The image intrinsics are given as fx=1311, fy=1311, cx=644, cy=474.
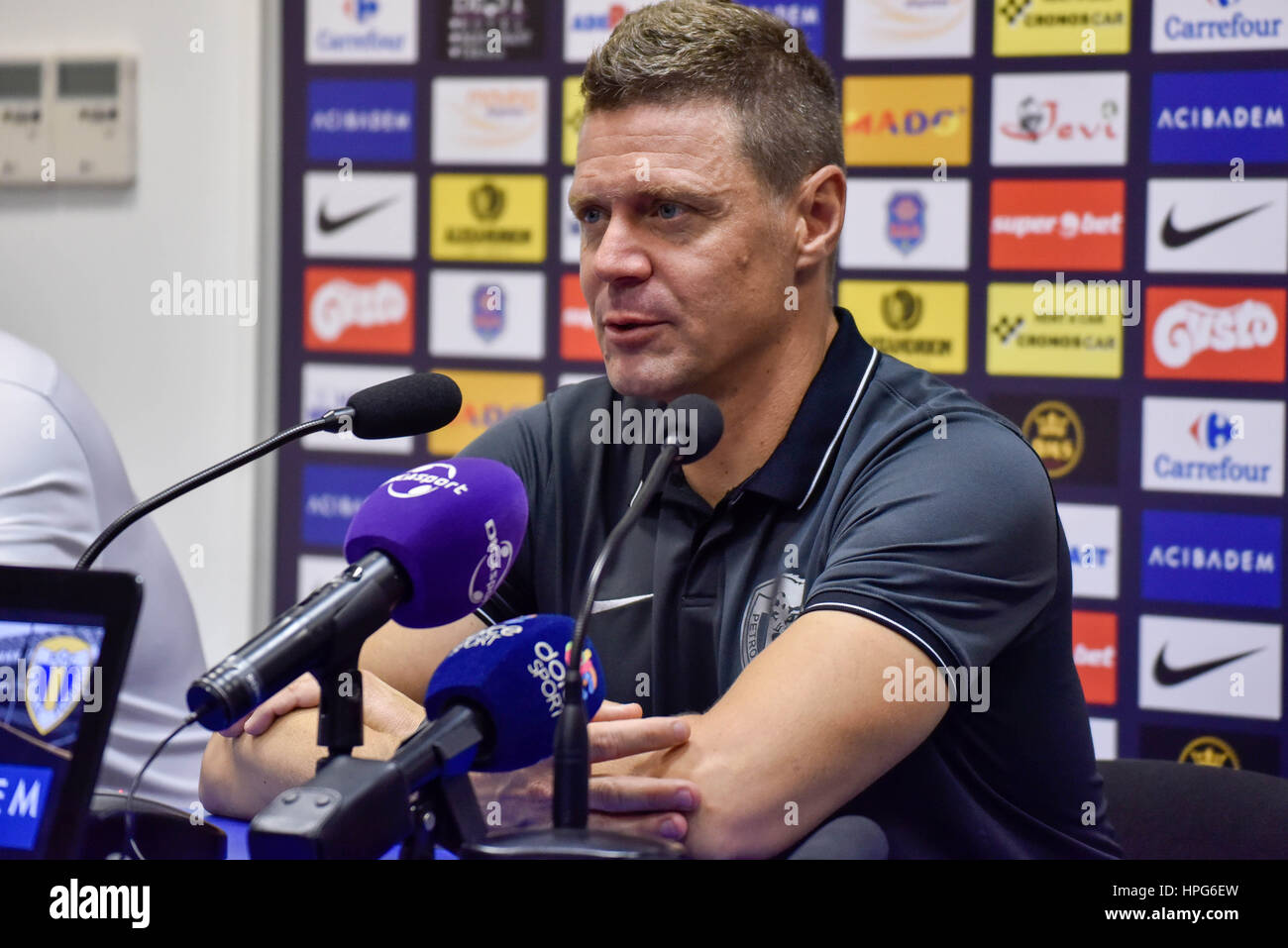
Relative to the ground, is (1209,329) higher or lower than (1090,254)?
lower

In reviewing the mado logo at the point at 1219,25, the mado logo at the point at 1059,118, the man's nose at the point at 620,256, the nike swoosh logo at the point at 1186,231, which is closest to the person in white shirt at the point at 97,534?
the man's nose at the point at 620,256

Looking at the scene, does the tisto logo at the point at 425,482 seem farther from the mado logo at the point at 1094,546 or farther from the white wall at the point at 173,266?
the white wall at the point at 173,266

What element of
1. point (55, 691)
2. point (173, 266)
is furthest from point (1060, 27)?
point (55, 691)

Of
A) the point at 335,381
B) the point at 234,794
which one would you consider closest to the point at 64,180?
the point at 335,381

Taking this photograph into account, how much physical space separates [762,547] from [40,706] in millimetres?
776

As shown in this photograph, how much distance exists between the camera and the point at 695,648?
4.56 feet

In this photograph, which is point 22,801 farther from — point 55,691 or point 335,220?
point 335,220

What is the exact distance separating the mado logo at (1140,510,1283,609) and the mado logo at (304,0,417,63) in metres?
1.75

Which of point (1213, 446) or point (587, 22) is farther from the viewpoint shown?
point (587, 22)

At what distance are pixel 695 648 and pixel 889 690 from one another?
0.32 meters

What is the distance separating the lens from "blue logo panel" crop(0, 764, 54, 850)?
0.76m

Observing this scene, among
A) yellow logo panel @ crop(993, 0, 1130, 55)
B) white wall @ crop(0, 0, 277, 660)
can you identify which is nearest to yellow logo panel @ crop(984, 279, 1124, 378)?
yellow logo panel @ crop(993, 0, 1130, 55)

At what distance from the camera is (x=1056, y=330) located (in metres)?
2.42
